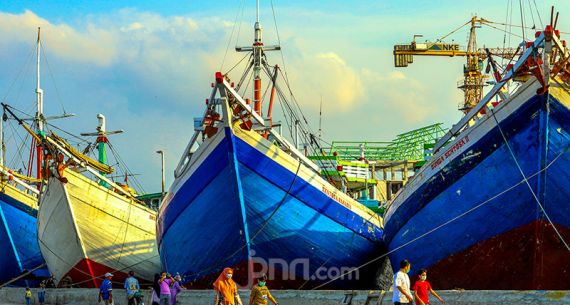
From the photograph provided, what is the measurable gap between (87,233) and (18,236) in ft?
20.1

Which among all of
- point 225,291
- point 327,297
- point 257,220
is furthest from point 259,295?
point 257,220

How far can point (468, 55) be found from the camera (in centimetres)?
3950

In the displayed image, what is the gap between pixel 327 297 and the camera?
1808 centimetres

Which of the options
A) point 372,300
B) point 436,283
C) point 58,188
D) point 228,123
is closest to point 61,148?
point 58,188

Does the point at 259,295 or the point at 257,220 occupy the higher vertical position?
the point at 257,220

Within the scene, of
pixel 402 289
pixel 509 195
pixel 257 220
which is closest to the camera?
pixel 402 289

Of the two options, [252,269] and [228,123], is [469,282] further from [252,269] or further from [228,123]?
[228,123]

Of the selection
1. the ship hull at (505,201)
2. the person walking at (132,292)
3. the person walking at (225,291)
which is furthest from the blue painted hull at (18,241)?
the person walking at (225,291)

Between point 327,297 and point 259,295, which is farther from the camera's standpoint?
point 327,297

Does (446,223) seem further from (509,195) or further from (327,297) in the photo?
(327,297)

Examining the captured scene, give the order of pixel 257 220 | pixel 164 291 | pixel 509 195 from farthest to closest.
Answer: pixel 257 220 < pixel 509 195 < pixel 164 291

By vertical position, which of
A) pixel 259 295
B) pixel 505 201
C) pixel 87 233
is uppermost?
pixel 87 233

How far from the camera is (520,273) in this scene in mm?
19281

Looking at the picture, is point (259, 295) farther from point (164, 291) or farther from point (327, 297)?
point (164, 291)
